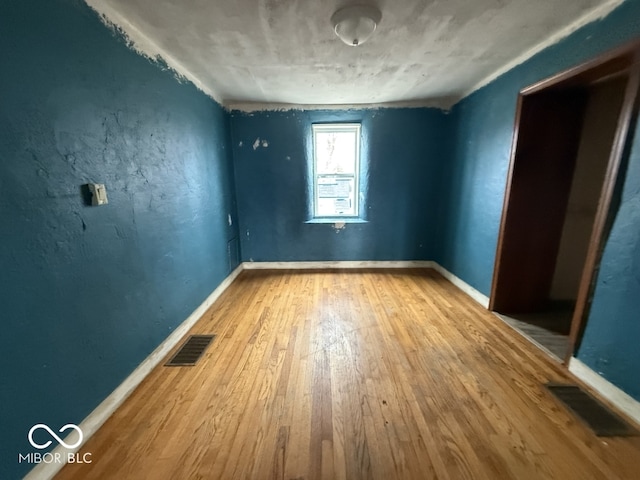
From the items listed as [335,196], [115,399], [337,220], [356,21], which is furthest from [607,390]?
[335,196]

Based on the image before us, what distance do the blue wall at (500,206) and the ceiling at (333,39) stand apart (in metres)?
0.13

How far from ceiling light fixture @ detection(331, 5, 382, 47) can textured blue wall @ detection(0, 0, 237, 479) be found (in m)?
1.31

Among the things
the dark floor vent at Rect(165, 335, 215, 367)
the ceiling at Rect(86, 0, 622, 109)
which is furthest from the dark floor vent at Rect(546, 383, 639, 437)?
the dark floor vent at Rect(165, 335, 215, 367)

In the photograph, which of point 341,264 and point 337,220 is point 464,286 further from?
point 337,220

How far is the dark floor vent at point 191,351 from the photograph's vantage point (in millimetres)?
1882

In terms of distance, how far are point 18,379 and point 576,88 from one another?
12.3 feet

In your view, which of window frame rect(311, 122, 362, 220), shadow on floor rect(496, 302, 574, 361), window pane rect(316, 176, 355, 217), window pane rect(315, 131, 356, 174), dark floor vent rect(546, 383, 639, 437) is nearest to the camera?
dark floor vent rect(546, 383, 639, 437)

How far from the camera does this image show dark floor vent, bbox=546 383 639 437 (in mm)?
1329

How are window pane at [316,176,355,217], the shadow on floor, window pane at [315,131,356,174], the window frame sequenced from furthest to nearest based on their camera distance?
window pane at [316,176,355,217] → window pane at [315,131,356,174] → the window frame → the shadow on floor

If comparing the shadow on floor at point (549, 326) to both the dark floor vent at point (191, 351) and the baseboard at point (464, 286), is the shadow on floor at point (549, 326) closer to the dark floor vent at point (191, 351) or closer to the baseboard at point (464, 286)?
the baseboard at point (464, 286)

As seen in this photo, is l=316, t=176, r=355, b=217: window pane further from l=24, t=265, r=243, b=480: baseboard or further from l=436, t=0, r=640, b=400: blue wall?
l=24, t=265, r=243, b=480: baseboard

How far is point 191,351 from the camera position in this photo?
201 centimetres

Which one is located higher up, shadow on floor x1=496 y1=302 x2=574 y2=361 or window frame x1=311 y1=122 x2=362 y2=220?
window frame x1=311 y1=122 x2=362 y2=220

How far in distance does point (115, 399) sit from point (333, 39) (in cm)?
263
